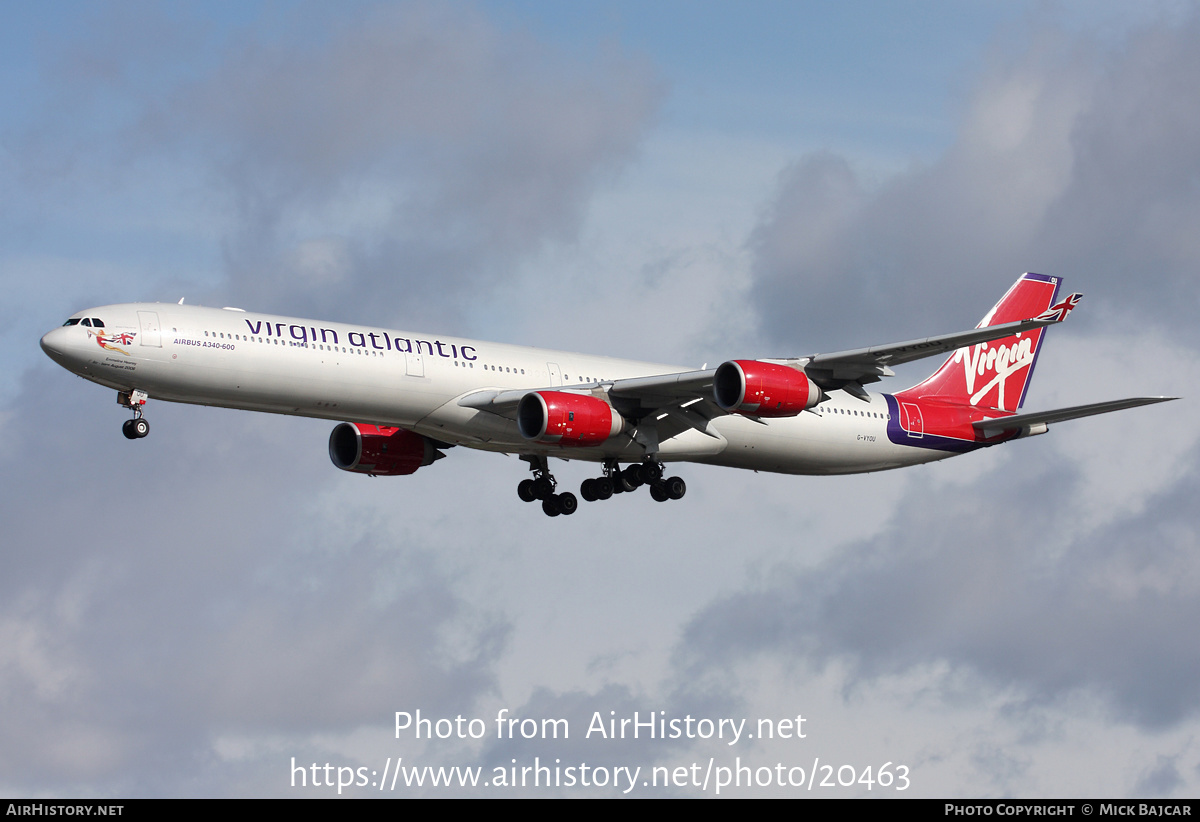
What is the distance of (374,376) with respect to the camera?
152ft

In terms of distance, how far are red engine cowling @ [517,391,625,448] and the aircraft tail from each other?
14807 mm

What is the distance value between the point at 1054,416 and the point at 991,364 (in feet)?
25.2

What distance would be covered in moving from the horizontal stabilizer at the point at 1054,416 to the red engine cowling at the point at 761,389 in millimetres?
9536

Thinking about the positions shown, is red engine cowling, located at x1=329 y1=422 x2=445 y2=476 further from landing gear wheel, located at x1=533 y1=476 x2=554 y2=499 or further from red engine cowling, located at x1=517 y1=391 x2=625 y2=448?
red engine cowling, located at x1=517 y1=391 x2=625 y2=448

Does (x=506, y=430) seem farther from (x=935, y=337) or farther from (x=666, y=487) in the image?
(x=935, y=337)

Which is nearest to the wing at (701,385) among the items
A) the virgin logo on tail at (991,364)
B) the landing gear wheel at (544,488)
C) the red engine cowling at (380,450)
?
the landing gear wheel at (544,488)

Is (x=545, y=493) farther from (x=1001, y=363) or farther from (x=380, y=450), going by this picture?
(x=1001, y=363)

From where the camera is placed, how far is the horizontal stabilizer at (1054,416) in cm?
4706

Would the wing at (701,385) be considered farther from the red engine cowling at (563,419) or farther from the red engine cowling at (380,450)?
the red engine cowling at (380,450)

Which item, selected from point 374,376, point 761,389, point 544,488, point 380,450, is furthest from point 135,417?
point 761,389

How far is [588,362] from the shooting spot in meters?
52.2

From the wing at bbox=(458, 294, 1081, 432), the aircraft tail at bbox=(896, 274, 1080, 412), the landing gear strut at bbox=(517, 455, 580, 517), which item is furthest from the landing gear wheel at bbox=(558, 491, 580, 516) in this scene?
the aircraft tail at bbox=(896, 274, 1080, 412)

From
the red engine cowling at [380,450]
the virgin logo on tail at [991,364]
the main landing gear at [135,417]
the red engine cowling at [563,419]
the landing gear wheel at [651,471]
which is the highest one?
the virgin logo on tail at [991,364]

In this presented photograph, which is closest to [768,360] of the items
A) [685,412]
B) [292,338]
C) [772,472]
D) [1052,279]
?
[685,412]
